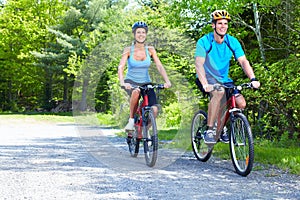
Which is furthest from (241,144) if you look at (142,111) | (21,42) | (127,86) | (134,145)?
(21,42)

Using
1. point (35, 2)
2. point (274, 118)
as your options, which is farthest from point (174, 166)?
point (35, 2)

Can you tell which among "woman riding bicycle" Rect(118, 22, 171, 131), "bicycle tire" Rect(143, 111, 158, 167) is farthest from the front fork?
"woman riding bicycle" Rect(118, 22, 171, 131)

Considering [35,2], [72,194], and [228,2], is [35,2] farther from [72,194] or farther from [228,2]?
[72,194]

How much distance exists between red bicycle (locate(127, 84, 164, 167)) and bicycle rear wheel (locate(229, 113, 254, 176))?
998 mm

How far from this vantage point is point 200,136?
685 cm

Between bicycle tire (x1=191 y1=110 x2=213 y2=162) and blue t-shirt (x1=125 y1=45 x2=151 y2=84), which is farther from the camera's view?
bicycle tire (x1=191 y1=110 x2=213 y2=162)

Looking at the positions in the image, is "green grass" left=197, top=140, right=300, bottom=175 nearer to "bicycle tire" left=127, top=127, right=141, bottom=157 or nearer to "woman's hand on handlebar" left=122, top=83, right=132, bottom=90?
"bicycle tire" left=127, top=127, right=141, bottom=157

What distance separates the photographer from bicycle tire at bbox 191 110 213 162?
22.0ft

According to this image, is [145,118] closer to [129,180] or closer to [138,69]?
[138,69]

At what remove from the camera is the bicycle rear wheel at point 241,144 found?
530 cm

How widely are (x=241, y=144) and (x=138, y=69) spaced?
180cm

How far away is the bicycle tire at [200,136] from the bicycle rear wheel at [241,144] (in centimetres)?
81

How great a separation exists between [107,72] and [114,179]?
3.85m

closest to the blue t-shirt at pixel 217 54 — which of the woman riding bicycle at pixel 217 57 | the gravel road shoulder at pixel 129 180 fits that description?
the woman riding bicycle at pixel 217 57
